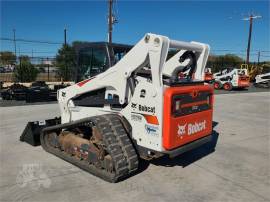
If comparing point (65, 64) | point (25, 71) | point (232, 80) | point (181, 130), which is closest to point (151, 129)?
point (181, 130)

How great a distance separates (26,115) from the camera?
10219 mm

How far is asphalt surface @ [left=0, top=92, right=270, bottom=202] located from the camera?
4133 mm

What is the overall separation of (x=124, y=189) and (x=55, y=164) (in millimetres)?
1613

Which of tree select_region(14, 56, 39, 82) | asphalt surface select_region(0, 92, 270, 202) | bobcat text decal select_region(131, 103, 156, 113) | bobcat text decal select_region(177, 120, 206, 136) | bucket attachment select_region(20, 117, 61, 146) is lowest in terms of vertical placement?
asphalt surface select_region(0, 92, 270, 202)

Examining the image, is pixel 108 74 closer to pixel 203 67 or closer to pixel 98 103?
pixel 98 103

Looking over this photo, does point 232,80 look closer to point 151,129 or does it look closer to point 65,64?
point 65,64

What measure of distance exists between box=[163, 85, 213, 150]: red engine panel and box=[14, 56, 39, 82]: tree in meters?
19.4

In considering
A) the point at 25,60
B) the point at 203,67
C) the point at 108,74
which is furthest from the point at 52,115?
the point at 25,60

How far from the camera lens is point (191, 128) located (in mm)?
4859

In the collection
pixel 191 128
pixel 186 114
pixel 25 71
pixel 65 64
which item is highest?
pixel 65 64

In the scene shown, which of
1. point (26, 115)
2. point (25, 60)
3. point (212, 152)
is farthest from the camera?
point (25, 60)

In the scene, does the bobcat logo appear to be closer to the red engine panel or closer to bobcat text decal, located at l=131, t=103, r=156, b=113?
the red engine panel

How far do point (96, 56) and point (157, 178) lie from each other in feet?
8.00

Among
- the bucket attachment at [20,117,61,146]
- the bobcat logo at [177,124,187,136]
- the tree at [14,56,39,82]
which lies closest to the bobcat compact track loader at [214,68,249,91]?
the tree at [14,56,39,82]
